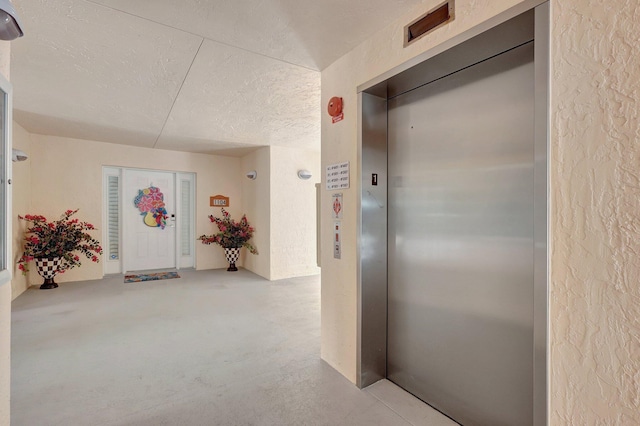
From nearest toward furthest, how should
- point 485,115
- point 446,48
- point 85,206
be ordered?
point 446,48
point 485,115
point 85,206

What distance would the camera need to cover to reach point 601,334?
1013 millimetres

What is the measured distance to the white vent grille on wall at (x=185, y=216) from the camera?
6023mm

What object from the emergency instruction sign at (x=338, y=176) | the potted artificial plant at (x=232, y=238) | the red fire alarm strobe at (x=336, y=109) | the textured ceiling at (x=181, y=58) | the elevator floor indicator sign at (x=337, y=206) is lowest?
the potted artificial plant at (x=232, y=238)

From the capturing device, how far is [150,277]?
5184 mm

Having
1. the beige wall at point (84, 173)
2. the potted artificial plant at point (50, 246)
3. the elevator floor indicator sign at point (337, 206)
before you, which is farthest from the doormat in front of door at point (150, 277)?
the elevator floor indicator sign at point (337, 206)

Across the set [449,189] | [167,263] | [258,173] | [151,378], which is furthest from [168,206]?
[449,189]

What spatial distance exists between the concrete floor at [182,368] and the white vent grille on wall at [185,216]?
Answer: 2149mm

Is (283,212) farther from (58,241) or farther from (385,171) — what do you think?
(385,171)

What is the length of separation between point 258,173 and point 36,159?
3.34 metres

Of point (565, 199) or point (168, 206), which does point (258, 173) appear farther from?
point (565, 199)

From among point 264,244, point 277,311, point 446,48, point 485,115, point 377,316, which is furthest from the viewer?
point 264,244

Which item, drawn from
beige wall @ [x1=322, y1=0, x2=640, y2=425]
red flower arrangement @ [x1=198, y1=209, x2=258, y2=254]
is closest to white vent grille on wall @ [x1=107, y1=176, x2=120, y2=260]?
red flower arrangement @ [x1=198, y1=209, x2=258, y2=254]

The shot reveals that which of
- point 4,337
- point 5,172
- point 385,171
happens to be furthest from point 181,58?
point 4,337

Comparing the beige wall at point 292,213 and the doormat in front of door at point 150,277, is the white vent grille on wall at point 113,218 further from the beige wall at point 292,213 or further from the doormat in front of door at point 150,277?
the beige wall at point 292,213
